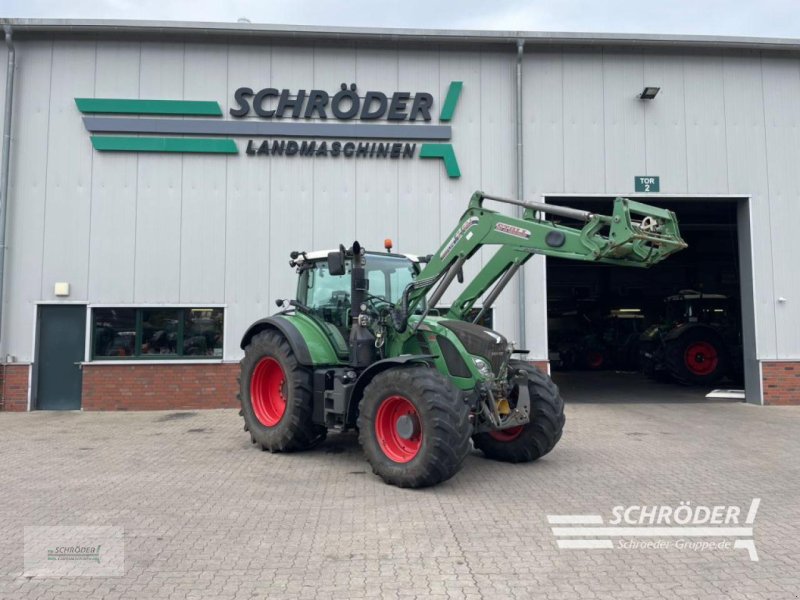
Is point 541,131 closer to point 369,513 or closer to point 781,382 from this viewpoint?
point 781,382

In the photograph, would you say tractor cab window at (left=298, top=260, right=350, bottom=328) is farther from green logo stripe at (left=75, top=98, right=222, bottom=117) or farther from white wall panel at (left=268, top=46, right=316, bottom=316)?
green logo stripe at (left=75, top=98, right=222, bottom=117)

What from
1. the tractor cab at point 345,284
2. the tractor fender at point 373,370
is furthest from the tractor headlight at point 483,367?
the tractor cab at point 345,284

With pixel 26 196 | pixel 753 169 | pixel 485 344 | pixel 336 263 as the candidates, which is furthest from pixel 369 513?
pixel 753 169

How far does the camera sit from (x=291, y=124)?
1146 centimetres

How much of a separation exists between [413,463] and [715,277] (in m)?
19.3

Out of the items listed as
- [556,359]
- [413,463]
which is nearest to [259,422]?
[413,463]

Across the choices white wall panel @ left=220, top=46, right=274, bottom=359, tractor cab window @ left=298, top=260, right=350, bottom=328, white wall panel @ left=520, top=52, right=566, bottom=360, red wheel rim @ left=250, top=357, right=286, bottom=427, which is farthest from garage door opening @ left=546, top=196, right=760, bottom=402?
red wheel rim @ left=250, top=357, right=286, bottom=427

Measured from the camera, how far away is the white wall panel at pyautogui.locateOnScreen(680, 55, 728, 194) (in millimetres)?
11914

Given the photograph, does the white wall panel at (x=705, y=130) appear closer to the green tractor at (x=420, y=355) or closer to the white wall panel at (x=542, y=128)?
the white wall panel at (x=542, y=128)

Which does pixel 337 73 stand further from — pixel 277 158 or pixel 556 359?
pixel 556 359

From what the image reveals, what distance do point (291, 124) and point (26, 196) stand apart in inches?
206

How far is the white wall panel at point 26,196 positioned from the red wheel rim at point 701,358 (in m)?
15.6

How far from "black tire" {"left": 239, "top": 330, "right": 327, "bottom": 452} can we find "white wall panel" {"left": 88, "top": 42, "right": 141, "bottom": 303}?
181 inches

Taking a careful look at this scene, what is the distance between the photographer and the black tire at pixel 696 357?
51.0 ft
